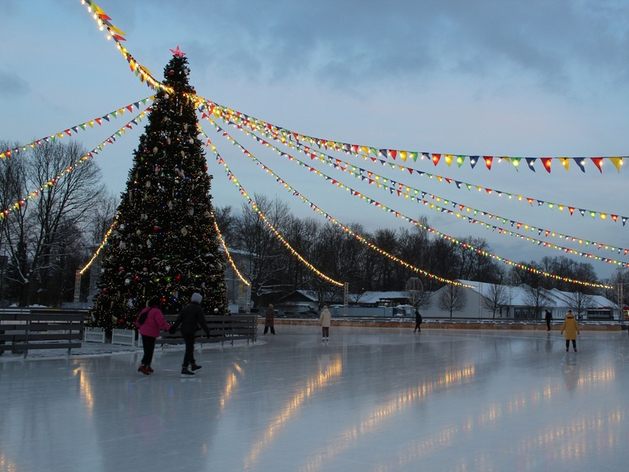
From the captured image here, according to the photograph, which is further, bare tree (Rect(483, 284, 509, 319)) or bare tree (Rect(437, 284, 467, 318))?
bare tree (Rect(437, 284, 467, 318))

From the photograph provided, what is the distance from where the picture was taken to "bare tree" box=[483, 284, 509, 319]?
63844 millimetres

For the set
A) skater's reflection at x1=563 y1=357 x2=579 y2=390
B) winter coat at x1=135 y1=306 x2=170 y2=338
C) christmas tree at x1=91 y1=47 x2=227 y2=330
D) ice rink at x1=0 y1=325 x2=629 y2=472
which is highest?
christmas tree at x1=91 y1=47 x2=227 y2=330

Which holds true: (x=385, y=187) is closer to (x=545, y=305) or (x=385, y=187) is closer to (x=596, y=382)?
(x=596, y=382)

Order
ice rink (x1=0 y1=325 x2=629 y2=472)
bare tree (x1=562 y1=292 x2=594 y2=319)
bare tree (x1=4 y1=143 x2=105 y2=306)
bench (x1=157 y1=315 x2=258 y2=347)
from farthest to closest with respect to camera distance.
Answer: bare tree (x1=562 y1=292 x2=594 y2=319) < bare tree (x1=4 y1=143 x2=105 y2=306) < bench (x1=157 y1=315 x2=258 y2=347) < ice rink (x1=0 y1=325 x2=629 y2=472)

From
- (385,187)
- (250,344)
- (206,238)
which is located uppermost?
(385,187)

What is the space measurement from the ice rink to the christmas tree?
14.6ft

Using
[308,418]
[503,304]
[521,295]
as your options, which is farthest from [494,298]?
[308,418]

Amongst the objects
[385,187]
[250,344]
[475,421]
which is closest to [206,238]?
[250,344]

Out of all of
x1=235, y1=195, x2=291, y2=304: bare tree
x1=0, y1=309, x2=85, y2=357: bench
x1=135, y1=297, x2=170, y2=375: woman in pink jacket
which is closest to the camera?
x1=135, y1=297, x2=170, y2=375: woman in pink jacket

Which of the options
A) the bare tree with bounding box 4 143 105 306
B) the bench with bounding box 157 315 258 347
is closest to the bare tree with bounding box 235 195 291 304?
the bare tree with bounding box 4 143 105 306

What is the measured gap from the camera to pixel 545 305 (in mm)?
69562

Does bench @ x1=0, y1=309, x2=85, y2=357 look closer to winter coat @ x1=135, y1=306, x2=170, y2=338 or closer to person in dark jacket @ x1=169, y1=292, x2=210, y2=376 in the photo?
winter coat @ x1=135, y1=306, x2=170, y2=338

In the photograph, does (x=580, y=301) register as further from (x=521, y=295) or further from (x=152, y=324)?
(x=152, y=324)

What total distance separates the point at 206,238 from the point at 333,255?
51505mm
